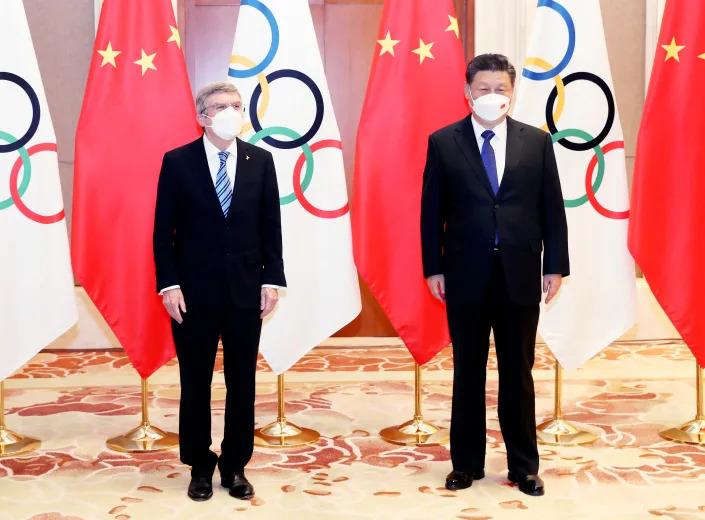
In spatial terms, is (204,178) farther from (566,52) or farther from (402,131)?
(566,52)

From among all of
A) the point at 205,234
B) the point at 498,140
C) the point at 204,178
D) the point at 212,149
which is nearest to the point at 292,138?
the point at 212,149

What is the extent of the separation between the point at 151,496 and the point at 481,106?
2.06m

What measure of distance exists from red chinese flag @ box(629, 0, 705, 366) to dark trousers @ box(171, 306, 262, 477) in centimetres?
206

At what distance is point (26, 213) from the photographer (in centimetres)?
435

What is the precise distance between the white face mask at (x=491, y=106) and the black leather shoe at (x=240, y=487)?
1758 millimetres

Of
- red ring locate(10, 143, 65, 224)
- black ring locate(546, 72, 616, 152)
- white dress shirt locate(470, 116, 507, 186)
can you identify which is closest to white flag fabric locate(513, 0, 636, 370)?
black ring locate(546, 72, 616, 152)

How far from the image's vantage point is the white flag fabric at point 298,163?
14.8ft

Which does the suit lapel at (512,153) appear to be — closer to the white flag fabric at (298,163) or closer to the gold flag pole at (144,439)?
the white flag fabric at (298,163)

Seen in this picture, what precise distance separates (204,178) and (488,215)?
1.13 meters

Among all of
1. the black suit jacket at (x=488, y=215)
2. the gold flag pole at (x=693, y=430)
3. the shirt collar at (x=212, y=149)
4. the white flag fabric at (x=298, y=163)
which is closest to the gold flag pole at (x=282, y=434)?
the white flag fabric at (x=298, y=163)

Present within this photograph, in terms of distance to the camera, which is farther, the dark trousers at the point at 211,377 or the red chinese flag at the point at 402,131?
the red chinese flag at the point at 402,131

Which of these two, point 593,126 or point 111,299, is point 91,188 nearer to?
point 111,299

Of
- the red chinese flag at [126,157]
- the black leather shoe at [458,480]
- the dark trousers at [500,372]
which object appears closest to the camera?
the dark trousers at [500,372]

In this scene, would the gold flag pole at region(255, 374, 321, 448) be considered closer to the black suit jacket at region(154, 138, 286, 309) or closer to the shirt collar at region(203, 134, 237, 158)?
the black suit jacket at region(154, 138, 286, 309)
